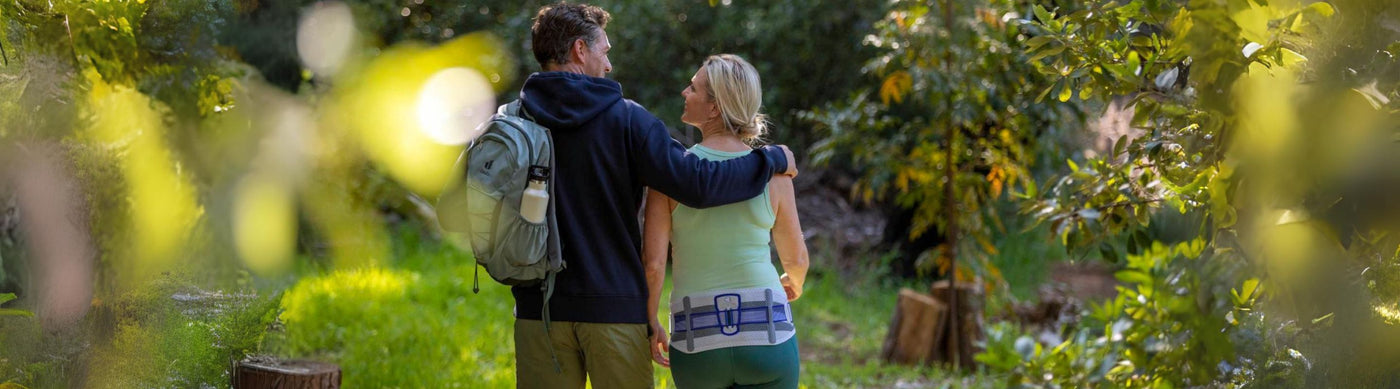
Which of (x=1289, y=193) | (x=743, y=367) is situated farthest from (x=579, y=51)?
(x=1289, y=193)

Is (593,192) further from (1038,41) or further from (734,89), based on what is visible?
(1038,41)

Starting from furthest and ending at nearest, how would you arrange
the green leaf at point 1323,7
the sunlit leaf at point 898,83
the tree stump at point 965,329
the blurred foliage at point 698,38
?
the blurred foliage at point 698,38, the tree stump at point 965,329, the sunlit leaf at point 898,83, the green leaf at point 1323,7

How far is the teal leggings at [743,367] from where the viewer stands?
8.84 feet

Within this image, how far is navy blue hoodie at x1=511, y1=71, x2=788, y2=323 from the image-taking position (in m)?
2.71

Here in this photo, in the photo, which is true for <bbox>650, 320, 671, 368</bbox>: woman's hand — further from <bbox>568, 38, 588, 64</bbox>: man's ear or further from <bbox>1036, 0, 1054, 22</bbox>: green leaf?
<bbox>1036, 0, 1054, 22</bbox>: green leaf

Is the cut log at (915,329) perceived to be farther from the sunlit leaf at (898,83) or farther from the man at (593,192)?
the man at (593,192)

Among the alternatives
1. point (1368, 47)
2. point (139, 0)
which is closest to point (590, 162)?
point (139, 0)

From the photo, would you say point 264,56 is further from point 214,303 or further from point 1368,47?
point 1368,47

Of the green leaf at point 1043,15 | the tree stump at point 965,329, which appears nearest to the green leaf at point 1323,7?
the green leaf at point 1043,15

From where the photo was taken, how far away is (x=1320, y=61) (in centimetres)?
211

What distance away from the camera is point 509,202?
2.67 metres

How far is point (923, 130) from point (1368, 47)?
532 centimetres

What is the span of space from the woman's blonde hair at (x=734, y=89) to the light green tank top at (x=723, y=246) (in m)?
0.08

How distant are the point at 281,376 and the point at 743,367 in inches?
65.2
